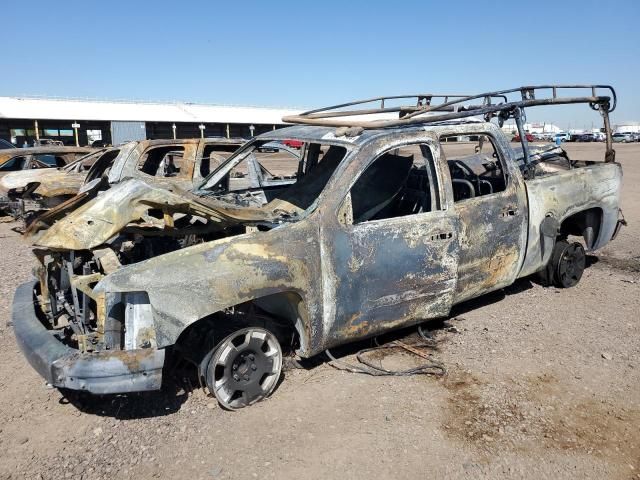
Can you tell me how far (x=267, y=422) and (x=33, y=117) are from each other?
1696 inches

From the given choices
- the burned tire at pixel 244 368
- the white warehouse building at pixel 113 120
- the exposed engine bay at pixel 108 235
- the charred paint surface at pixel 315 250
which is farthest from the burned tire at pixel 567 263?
the white warehouse building at pixel 113 120

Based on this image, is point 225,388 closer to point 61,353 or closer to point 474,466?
point 61,353

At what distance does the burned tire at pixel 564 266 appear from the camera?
5.78m

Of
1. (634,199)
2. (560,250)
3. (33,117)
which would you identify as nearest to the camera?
(560,250)

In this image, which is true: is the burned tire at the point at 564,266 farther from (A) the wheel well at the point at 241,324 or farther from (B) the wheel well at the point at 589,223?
(A) the wheel well at the point at 241,324

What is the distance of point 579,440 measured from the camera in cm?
316

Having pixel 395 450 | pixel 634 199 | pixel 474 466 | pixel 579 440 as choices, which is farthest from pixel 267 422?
pixel 634 199

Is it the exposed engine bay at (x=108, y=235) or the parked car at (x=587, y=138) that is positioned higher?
the parked car at (x=587, y=138)

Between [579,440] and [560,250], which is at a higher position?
[560,250]

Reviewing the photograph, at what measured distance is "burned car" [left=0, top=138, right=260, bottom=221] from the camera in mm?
6586

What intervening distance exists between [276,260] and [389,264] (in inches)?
36.4

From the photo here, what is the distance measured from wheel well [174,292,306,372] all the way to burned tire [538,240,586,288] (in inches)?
130

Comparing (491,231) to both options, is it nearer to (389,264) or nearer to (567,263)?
(389,264)

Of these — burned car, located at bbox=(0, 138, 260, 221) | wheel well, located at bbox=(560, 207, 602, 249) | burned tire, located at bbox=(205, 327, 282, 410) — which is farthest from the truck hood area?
wheel well, located at bbox=(560, 207, 602, 249)
